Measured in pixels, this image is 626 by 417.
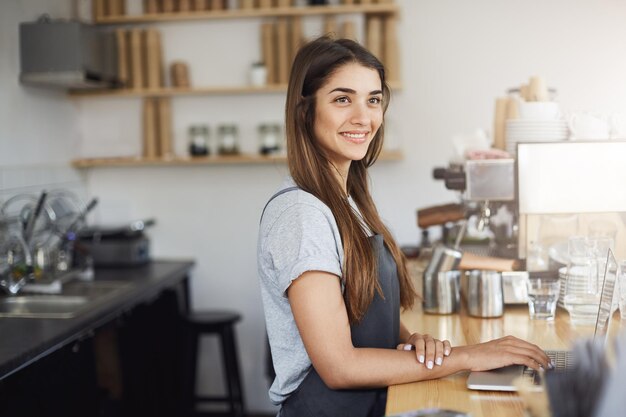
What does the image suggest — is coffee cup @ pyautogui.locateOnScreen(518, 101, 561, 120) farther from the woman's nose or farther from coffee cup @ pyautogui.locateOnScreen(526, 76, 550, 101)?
the woman's nose

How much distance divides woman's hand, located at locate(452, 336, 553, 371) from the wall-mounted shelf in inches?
104

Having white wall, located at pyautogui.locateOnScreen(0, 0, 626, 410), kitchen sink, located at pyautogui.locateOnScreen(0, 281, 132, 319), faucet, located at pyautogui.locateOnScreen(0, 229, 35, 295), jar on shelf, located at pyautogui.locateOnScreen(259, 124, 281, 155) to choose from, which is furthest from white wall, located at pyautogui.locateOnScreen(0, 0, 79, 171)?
jar on shelf, located at pyautogui.locateOnScreen(259, 124, 281, 155)

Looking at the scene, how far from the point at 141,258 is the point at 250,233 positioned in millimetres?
620

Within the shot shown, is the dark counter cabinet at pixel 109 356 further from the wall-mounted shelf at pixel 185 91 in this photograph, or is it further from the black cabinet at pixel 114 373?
the wall-mounted shelf at pixel 185 91

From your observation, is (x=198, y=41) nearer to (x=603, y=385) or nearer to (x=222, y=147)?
(x=222, y=147)

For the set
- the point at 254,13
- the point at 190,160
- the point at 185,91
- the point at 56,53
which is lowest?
the point at 190,160

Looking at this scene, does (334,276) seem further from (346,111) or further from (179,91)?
(179,91)

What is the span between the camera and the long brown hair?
1653 mm

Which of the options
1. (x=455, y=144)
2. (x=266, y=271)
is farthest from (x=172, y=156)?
(x=266, y=271)

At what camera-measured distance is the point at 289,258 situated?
61.2 inches

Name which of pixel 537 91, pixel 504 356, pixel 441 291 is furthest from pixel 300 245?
pixel 537 91

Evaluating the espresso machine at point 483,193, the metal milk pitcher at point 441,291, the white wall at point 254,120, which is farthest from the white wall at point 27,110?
the metal milk pitcher at point 441,291

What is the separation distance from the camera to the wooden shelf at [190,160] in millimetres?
4168

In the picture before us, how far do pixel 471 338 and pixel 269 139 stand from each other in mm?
2459
